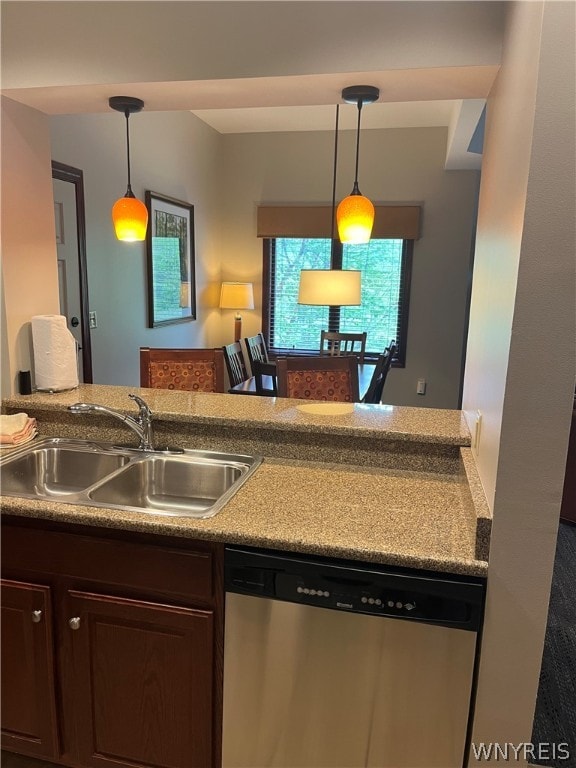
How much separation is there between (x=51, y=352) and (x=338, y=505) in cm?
133

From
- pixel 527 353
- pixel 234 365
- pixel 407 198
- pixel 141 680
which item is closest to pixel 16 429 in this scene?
pixel 141 680

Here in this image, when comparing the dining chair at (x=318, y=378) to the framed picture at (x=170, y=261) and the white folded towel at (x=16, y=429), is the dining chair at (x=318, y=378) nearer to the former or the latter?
the white folded towel at (x=16, y=429)

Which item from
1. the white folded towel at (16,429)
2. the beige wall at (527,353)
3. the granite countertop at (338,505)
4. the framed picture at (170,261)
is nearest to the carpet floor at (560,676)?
the beige wall at (527,353)

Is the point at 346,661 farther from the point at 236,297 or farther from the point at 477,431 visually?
the point at 236,297

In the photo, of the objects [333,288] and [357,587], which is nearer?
[357,587]

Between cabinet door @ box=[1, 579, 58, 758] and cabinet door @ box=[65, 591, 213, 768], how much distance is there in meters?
0.08

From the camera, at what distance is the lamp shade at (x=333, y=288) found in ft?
12.0

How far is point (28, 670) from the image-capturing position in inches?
63.0

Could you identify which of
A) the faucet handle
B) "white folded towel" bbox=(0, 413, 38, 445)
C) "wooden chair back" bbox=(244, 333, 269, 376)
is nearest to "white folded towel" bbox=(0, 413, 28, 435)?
"white folded towel" bbox=(0, 413, 38, 445)

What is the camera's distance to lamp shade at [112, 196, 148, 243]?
2.69 metres

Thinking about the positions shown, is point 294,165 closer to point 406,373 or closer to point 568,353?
point 406,373

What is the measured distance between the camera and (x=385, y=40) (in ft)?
5.34

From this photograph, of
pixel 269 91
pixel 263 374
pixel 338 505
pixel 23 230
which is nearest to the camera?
pixel 338 505

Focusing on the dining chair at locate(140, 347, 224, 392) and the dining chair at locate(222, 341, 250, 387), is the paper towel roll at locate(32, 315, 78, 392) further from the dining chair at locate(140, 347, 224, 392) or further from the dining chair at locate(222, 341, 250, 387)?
the dining chair at locate(222, 341, 250, 387)
